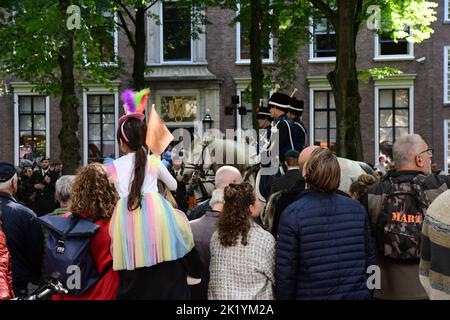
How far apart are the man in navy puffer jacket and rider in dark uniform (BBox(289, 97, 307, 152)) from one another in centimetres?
423

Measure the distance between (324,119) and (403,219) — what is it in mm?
25940

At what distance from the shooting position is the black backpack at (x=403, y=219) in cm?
524

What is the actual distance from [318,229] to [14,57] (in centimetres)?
1517

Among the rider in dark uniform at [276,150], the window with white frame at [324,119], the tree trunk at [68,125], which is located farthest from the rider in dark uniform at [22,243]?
the window with white frame at [324,119]

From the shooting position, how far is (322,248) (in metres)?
4.58

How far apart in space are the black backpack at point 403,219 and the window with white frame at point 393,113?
1012 inches

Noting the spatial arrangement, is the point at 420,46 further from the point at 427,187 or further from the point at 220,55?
the point at 427,187

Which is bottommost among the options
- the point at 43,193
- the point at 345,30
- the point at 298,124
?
the point at 43,193

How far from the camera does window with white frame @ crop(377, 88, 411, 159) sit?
1202 inches

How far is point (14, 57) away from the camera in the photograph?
18.2 m

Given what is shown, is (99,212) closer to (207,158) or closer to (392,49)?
(207,158)

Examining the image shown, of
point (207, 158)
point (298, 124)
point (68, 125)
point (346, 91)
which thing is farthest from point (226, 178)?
point (68, 125)

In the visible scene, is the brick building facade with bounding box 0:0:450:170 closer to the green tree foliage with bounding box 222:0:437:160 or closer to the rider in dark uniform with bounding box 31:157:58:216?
the green tree foliage with bounding box 222:0:437:160
